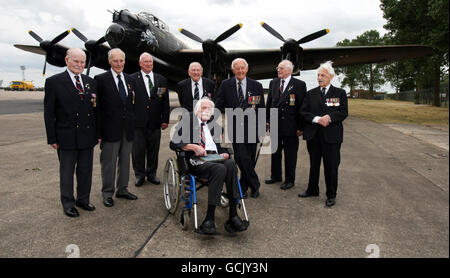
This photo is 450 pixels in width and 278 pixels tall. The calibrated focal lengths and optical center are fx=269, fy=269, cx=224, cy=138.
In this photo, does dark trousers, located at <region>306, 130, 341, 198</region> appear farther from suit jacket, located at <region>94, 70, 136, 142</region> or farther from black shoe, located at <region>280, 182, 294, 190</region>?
suit jacket, located at <region>94, 70, 136, 142</region>

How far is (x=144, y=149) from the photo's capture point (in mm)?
4738

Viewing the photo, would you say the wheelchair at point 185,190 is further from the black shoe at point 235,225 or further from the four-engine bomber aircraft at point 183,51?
the four-engine bomber aircraft at point 183,51

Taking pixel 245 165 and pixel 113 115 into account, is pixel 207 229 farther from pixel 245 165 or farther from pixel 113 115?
pixel 113 115

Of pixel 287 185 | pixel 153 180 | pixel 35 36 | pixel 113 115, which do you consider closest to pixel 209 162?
pixel 113 115

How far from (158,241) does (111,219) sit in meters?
0.90

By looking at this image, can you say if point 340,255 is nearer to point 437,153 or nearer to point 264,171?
point 264,171

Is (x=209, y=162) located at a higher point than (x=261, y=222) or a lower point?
higher

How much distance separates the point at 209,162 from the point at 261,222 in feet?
3.26

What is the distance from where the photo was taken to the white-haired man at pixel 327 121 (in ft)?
12.5

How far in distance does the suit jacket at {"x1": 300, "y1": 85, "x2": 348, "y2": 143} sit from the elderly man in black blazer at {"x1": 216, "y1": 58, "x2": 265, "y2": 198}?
2.46 ft

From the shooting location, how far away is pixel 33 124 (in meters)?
11.3

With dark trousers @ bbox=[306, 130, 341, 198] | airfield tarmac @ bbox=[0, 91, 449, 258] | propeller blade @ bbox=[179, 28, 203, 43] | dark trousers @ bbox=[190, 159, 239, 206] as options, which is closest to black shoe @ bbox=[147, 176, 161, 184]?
airfield tarmac @ bbox=[0, 91, 449, 258]

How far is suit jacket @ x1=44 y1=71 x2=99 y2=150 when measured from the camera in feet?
10.5

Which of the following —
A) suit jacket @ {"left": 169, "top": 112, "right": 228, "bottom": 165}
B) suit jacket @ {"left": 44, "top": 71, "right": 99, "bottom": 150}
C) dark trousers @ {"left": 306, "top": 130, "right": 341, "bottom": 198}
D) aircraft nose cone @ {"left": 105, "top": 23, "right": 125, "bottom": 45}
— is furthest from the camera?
aircraft nose cone @ {"left": 105, "top": 23, "right": 125, "bottom": 45}
